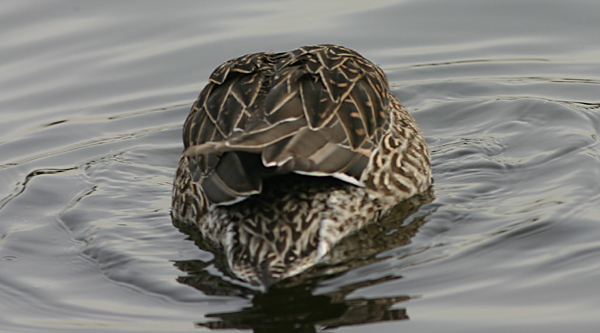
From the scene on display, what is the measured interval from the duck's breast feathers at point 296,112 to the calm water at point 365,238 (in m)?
0.81

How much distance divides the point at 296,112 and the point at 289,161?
2.16ft

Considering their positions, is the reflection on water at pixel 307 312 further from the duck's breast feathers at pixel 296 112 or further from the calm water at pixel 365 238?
the duck's breast feathers at pixel 296 112

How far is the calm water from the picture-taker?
598cm

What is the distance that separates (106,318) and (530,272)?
2.73 m

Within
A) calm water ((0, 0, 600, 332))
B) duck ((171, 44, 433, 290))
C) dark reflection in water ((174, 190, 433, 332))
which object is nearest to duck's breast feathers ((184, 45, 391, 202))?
duck ((171, 44, 433, 290))

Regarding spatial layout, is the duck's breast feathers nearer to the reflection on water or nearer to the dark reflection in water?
the dark reflection in water

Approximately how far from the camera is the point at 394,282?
614cm

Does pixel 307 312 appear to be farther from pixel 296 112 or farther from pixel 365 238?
pixel 296 112

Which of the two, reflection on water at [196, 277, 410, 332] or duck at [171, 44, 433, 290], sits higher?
duck at [171, 44, 433, 290]

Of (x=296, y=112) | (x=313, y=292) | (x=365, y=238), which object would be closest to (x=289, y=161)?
(x=296, y=112)

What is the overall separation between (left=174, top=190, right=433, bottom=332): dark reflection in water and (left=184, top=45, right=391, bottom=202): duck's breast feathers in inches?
26.3

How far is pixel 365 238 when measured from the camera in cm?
703

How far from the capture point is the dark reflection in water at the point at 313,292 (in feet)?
18.9

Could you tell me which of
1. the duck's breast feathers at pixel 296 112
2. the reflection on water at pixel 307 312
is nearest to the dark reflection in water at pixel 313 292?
the reflection on water at pixel 307 312
